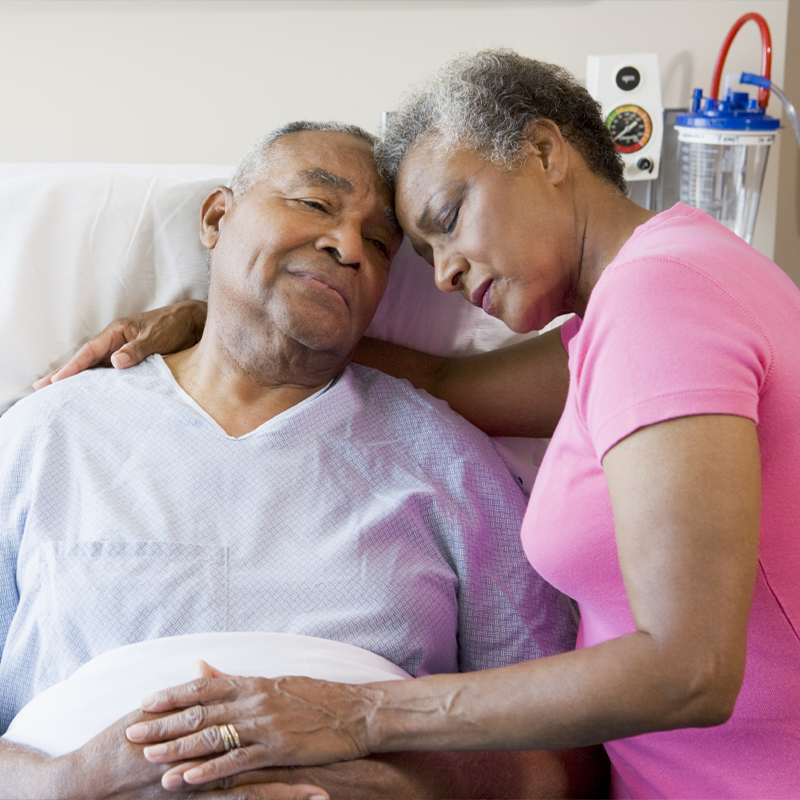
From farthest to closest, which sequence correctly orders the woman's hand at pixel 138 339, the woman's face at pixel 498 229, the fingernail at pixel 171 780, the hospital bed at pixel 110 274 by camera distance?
the hospital bed at pixel 110 274 → the woman's hand at pixel 138 339 → the woman's face at pixel 498 229 → the fingernail at pixel 171 780

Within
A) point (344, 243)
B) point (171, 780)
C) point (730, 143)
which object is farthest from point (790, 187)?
point (171, 780)

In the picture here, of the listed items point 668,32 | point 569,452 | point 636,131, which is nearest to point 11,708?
point 569,452

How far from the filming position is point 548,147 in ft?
3.31

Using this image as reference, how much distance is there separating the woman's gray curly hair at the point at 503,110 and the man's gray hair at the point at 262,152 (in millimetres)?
218

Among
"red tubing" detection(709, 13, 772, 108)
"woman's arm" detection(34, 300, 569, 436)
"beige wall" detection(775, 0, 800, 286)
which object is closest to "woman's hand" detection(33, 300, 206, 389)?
"woman's arm" detection(34, 300, 569, 436)

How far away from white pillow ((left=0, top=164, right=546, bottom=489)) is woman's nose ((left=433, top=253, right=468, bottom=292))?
36 centimetres

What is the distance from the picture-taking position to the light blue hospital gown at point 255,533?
1038 millimetres

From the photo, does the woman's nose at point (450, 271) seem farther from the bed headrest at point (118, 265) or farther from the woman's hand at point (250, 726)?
the woman's hand at point (250, 726)

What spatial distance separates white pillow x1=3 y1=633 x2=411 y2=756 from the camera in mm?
927

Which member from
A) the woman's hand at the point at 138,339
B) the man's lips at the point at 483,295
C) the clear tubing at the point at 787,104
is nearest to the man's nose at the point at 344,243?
the man's lips at the point at 483,295

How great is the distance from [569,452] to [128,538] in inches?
22.7

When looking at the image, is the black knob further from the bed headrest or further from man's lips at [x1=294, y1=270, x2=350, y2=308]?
man's lips at [x1=294, y1=270, x2=350, y2=308]

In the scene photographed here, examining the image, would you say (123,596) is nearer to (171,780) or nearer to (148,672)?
(148,672)

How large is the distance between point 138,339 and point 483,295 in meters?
0.60
